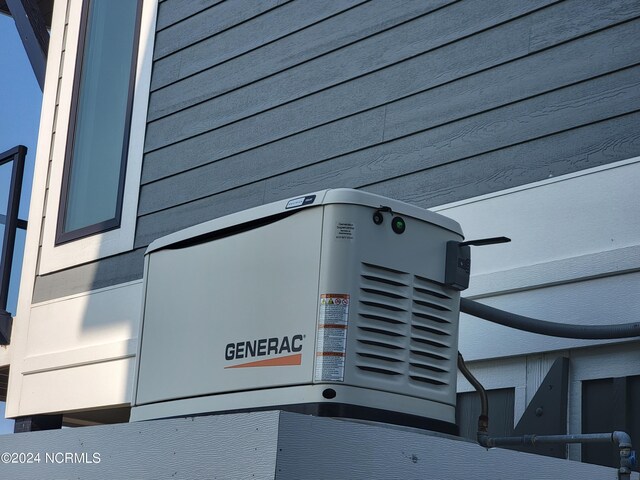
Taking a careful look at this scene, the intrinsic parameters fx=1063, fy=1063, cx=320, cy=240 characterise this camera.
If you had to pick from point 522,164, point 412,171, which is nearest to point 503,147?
point 522,164

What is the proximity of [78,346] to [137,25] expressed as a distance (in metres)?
1.33

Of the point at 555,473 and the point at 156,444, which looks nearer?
the point at 156,444

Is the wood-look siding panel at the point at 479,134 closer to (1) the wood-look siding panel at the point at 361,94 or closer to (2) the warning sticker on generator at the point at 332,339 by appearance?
(1) the wood-look siding panel at the point at 361,94

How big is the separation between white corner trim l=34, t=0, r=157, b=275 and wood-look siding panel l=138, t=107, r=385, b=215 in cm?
11

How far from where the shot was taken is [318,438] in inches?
60.1

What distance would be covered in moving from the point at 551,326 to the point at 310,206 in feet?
2.42

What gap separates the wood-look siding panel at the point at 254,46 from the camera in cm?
347

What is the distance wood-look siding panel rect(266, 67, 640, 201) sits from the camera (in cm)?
256

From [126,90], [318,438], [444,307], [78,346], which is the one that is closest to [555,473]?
[444,307]

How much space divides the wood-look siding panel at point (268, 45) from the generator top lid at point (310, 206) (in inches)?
48.4

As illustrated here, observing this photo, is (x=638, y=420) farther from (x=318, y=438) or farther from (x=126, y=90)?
(x=126, y=90)

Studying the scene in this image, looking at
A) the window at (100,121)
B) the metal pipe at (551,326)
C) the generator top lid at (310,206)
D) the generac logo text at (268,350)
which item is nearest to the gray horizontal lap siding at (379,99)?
the window at (100,121)

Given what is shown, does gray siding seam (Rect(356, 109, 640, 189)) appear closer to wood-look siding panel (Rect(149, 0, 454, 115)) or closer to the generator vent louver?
wood-look siding panel (Rect(149, 0, 454, 115))

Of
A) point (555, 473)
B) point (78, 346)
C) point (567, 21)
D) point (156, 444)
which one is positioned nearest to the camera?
point (156, 444)
